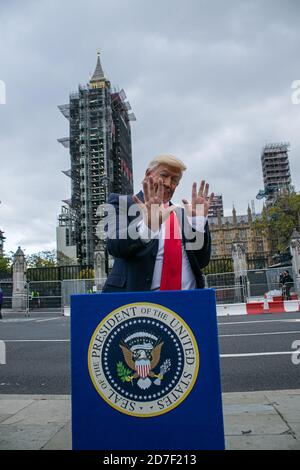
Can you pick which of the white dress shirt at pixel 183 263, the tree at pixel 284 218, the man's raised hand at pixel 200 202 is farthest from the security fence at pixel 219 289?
the tree at pixel 284 218

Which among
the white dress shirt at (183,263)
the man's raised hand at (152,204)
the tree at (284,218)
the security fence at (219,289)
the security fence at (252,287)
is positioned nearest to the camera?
the man's raised hand at (152,204)

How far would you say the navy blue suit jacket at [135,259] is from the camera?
233 cm

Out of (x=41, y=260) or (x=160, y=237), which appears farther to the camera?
(x=41, y=260)

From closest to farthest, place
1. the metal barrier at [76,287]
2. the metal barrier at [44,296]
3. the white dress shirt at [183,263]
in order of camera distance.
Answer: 1. the white dress shirt at [183,263]
2. the metal barrier at [76,287]
3. the metal barrier at [44,296]

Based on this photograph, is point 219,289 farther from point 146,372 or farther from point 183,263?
point 146,372

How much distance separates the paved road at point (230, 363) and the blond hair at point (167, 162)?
264 cm

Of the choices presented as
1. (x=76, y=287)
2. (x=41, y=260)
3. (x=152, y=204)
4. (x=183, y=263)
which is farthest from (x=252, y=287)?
(x=41, y=260)

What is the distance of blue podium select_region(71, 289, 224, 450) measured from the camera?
1802 mm

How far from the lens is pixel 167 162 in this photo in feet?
8.05

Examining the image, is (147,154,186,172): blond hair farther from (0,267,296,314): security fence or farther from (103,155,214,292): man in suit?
(0,267,296,314): security fence

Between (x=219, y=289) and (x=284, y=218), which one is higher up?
(x=284, y=218)

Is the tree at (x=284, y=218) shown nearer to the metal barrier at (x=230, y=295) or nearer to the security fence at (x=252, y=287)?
the security fence at (x=252, y=287)

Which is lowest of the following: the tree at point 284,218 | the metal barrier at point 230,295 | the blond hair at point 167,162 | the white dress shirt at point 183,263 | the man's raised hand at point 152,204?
the metal barrier at point 230,295

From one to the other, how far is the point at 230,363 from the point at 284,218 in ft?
119
